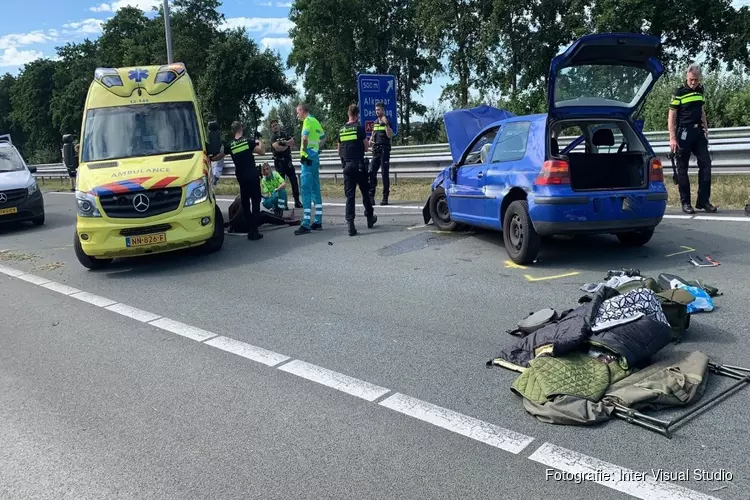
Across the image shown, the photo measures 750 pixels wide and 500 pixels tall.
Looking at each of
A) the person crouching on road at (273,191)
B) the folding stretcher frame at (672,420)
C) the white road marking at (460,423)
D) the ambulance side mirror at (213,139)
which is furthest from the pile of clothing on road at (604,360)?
the person crouching on road at (273,191)

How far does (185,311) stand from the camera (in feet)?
20.0

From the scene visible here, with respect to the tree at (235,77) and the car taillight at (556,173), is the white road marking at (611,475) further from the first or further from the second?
the tree at (235,77)

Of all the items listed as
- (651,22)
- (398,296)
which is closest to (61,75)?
(651,22)

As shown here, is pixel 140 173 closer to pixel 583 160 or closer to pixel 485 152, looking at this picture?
pixel 485 152

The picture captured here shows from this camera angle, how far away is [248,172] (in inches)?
380

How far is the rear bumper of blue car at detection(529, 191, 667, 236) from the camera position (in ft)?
21.3

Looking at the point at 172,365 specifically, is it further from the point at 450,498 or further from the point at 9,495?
the point at 450,498

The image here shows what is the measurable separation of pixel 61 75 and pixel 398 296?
6366cm

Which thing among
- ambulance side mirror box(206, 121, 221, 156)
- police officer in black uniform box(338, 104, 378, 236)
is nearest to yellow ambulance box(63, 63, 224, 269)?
ambulance side mirror box(206, 121, 221, 156)

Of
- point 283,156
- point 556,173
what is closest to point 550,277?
point 556,173

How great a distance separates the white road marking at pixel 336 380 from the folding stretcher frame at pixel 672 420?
141 centimetres

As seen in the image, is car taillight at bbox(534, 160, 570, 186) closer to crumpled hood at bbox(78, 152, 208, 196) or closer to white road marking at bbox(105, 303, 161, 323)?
white road marking at bbox(105, 303, 161, 323)

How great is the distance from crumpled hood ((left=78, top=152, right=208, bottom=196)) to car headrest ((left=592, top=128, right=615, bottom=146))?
16.6ft

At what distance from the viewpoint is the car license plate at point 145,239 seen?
25.4 ft
